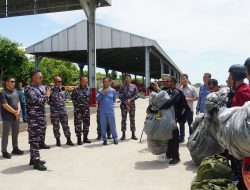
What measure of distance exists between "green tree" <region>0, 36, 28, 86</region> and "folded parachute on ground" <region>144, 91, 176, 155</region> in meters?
45.4

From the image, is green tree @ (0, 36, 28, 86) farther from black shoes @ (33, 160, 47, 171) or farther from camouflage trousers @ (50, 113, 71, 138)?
black shoes @ (33, 160, 47, 171)

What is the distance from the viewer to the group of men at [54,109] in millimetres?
6074

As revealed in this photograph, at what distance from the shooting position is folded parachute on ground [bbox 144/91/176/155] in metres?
6.14

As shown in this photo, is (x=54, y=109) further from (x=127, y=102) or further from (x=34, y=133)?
(x=34, y=133)

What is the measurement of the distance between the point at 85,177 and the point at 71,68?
84.5m

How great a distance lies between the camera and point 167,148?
6.32 metres

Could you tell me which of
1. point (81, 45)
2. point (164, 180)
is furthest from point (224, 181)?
point (81, 45)

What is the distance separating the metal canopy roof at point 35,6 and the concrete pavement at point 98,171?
1024 cm

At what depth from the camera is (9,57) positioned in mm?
49125

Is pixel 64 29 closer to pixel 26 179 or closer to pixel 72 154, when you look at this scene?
pixel 72 154

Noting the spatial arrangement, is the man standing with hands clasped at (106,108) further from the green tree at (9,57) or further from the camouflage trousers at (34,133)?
the green tree at (9,57)

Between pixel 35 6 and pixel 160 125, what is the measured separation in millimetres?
13076

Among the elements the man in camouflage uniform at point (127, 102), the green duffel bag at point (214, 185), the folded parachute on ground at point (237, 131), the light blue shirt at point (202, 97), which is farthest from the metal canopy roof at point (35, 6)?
the folded parachute on ground at point (237, 131)

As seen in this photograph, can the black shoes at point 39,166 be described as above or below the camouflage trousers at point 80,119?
below
